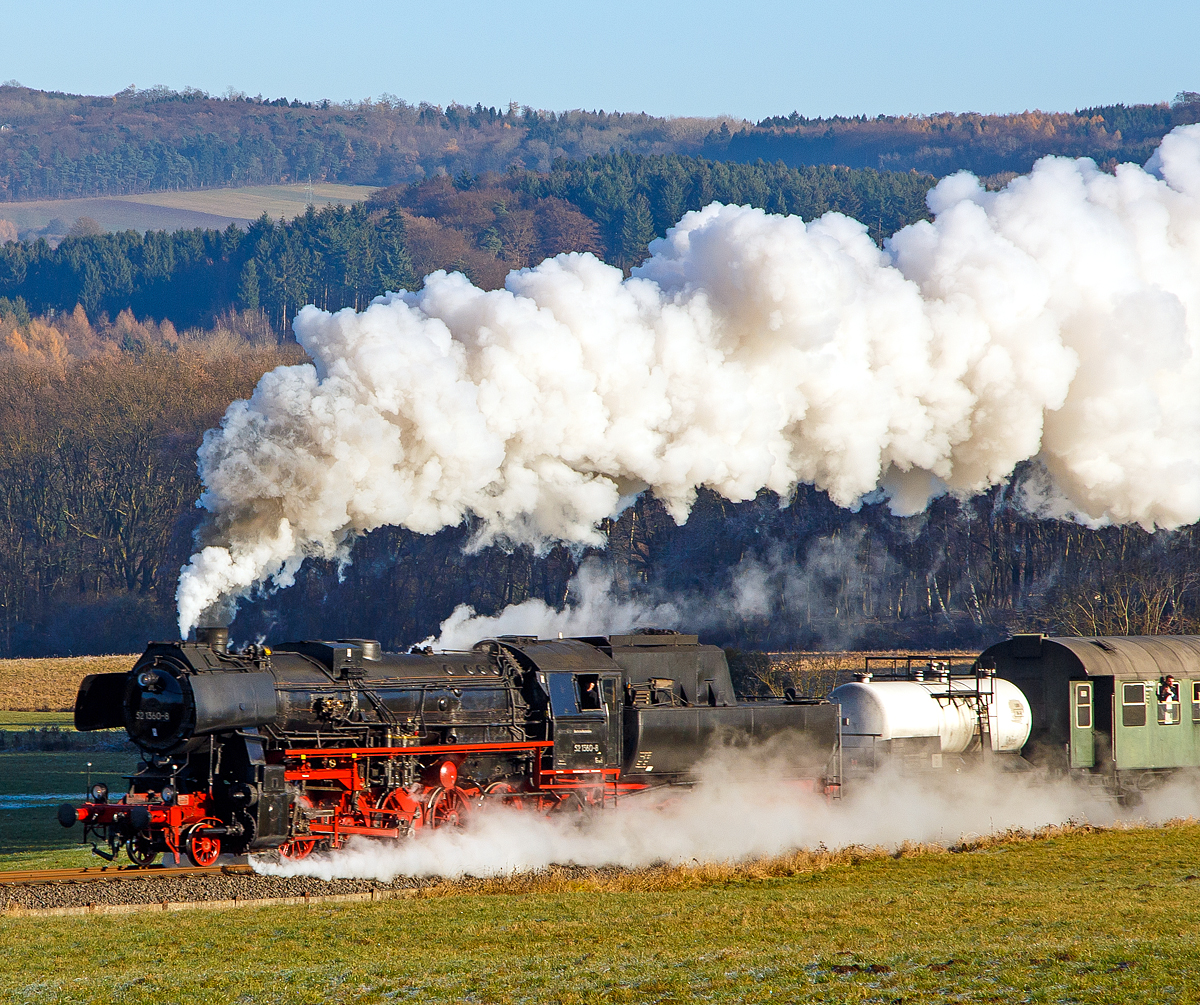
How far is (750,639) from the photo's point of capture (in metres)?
65.1

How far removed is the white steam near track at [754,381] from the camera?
24125mm

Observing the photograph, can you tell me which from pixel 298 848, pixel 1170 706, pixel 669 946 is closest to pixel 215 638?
pixel 298 848

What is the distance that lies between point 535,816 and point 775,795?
15.4 feet

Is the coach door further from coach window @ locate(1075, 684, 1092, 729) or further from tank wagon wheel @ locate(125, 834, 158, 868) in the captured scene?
tank wagon wheel @ locate(125, 834, 158, 868)

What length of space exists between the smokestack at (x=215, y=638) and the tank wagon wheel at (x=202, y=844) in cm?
239

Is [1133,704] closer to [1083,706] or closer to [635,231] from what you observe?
[1083,706]

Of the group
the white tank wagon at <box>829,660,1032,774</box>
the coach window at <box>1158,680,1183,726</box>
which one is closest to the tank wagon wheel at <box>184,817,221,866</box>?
the white tank wagon at <box>829,660,1032,774</box>

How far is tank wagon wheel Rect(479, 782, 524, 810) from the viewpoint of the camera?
22.2m

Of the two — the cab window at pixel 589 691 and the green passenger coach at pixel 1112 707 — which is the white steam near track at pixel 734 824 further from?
the cab window at pixel 589 691

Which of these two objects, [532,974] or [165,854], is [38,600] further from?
[532,974]

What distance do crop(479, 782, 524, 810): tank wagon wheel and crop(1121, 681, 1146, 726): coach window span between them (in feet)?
41.8

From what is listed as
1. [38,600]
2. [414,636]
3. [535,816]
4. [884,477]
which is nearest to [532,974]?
[535,816]

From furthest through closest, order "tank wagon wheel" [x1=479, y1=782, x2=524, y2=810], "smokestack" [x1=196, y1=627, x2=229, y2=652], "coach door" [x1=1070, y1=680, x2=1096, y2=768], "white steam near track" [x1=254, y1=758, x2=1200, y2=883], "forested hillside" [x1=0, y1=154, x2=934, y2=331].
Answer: "forested hillside" [x1=0, y1=154, x2=934, y2=331] → "coach door" [x1=1070, y1=680, x2=1096, y2=768] → "tank wagon wheel" [x1=479, y1=782, x2=524, y2=810] → "white steam near track" [x1=254, y1=758, x2=1200, y2=883] → "smokestack" [x1=196, y1=627, x2=229, y2=652]

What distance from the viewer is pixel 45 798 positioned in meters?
32.2
